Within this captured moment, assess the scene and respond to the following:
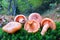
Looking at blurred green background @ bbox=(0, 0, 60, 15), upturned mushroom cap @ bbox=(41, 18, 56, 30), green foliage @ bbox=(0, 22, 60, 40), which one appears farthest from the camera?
blurred green background @ bbox=(0, 0, 60, 15)

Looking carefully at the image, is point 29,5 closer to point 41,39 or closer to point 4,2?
point 4,2

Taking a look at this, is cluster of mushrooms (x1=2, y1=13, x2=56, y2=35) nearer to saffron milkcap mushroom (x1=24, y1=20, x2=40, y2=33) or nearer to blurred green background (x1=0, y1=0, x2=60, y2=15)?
saffron milkcap mushroom (x1=24, y1=20, x2=40, y2=33)

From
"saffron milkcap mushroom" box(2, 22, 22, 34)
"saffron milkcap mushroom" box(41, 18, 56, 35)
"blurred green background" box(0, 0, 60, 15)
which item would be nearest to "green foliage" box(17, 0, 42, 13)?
"blurred green background" box(0, 0, 60, 15)

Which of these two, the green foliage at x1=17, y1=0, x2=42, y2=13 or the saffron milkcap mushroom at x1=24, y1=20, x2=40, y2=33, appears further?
the green foliage at x1=17, y1=0, x2=42, y2=13

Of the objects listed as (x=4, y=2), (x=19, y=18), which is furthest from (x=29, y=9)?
(x=19, y=18)

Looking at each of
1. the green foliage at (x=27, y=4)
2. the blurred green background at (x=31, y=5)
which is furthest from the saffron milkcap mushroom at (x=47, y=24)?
the green foliage at (x=27, y=4)

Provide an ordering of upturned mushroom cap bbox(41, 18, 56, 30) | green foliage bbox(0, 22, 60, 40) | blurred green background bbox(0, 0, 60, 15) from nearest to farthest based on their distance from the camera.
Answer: green foliage bbox(0, 22, 60, 40)
upturned mushroom cap bbox(41, 18, 56, 30)
blurred green background bbox(0, 0, 60, 15)

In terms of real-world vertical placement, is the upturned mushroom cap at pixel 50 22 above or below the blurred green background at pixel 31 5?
above

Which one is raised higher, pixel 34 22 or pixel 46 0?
pixel 34 22

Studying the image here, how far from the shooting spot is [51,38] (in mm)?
2248

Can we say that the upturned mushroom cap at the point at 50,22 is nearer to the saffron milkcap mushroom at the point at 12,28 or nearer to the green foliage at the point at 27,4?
the saffron milkcap mushroom at the point at 12,28

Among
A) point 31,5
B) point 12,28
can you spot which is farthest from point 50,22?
point 31,5

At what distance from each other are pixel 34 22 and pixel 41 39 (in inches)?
9.8

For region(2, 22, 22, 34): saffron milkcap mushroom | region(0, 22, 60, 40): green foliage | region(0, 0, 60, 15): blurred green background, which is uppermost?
region(2, 22, 22, 34): saffron milkcap mushroom
